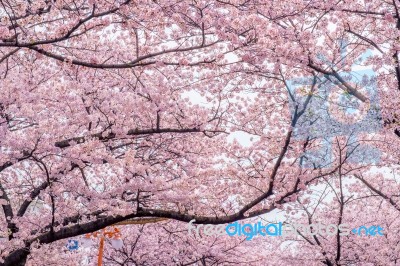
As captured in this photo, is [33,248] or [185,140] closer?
[33,248]

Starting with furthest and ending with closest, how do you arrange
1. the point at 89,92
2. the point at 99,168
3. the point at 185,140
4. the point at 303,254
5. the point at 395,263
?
the point at 303,254
the point at 395,263
the point at 99,168
the point at 185,140
the point at 89,92

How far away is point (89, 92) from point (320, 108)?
4.34m

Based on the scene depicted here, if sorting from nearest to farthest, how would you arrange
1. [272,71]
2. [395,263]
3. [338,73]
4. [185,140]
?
[272,71], [338,73], [185,140], [395,263]

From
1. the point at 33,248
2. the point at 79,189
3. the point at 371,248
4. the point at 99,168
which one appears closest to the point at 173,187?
the point at 79,189

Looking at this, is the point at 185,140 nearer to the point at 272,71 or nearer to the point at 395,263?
the point at 272,71

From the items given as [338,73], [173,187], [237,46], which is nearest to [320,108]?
[338,73]

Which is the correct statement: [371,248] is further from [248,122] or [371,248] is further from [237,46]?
[237,46]

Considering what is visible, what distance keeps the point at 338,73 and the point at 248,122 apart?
369cm

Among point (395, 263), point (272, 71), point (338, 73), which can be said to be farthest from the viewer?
point (395, 263)

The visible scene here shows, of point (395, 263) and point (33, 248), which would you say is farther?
point (395, 263)

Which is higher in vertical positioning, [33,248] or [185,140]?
[185,140]

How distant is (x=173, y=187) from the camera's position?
334 inches

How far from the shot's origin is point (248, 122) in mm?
11352

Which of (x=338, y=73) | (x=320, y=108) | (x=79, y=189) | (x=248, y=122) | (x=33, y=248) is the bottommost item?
(x=33, y=248)
